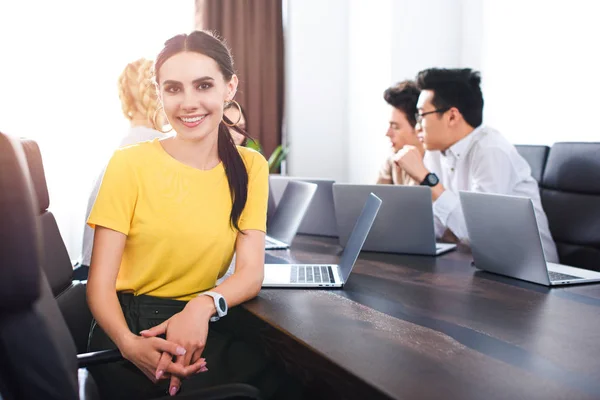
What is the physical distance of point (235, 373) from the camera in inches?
51.9

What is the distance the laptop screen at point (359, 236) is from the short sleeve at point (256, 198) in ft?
0.78

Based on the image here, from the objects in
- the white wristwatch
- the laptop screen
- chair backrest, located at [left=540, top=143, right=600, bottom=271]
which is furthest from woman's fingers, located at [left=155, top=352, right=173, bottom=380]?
chair backrest, located at [left=540, top=143, right=600, bottom=271]

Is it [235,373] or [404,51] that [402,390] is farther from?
[404,51]

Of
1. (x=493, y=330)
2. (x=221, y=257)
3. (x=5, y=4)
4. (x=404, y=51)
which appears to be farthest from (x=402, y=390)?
(x=5, y=4)

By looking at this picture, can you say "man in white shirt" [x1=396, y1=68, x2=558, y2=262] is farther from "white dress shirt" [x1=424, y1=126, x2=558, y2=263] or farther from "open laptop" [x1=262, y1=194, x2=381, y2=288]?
"open laptop" [x1=262, y1=194, x2=381, y2=288]

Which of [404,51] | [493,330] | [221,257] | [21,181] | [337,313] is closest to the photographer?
[21,181]

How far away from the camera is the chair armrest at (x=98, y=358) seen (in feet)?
3.74

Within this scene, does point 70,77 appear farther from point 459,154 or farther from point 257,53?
point 459,154

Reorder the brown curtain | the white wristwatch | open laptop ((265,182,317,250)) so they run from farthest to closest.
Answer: the brown curtain
open laptop ((265,182,317,250))
the white wristwatch

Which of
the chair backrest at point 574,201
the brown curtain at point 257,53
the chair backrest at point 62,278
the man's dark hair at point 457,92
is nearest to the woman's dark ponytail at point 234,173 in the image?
the chair backrest at point 62,278

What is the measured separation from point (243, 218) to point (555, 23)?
2212 mm

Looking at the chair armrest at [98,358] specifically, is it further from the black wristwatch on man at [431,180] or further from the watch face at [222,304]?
the black wristwatch on man at [431,180]

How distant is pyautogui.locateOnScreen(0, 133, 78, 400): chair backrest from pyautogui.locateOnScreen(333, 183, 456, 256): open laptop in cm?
115

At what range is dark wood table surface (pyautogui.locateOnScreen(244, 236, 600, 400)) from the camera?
856mm
